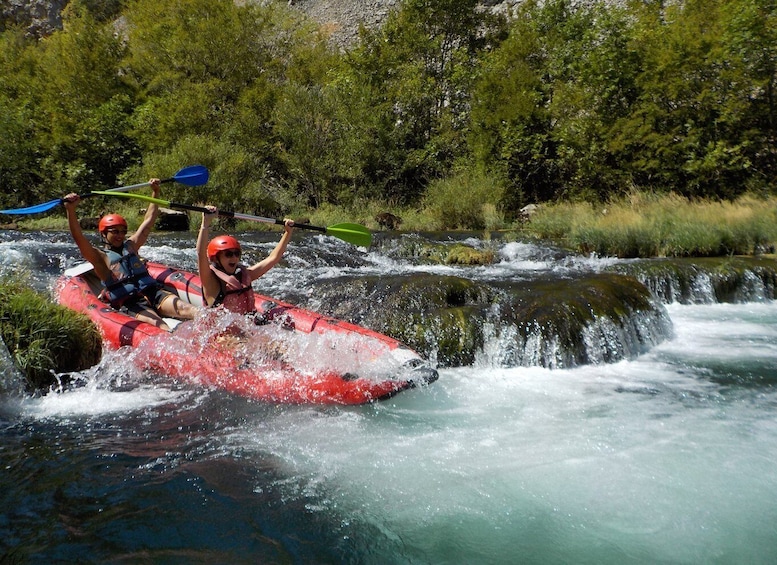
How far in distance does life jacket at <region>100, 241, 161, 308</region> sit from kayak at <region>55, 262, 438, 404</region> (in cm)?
38

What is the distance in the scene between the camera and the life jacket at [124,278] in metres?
5.18

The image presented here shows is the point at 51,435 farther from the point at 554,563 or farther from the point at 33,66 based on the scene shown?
the point at 33,66

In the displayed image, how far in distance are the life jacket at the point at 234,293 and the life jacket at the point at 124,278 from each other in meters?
1.12

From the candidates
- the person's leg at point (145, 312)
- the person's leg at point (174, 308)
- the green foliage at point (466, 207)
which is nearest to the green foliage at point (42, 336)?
the person's leg at point (145, 312)

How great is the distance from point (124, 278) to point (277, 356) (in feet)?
5.63

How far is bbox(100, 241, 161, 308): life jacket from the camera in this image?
204 inches

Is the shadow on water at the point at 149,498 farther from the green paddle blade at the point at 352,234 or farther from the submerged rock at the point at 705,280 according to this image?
the submerged rock at the point at 705,280

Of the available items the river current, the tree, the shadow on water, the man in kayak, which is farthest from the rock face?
the shadow on water

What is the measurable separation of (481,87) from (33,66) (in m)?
16.1

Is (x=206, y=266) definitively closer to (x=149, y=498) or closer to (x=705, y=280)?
(x=149, y=498)

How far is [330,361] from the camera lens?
4285mm

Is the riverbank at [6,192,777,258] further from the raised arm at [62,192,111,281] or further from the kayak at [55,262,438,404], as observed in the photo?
the raised arm at [62,192,111,281]

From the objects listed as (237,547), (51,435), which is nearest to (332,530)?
(237,547)

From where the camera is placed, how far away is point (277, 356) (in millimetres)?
4383
